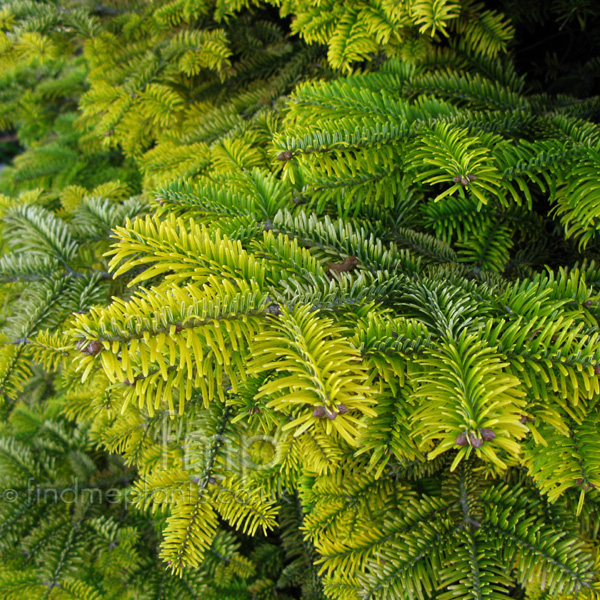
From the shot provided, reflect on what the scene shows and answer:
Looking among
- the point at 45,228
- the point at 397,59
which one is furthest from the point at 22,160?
the point at 397,59

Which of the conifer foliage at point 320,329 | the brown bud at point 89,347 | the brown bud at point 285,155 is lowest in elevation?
the conifer foliage at point 320,329

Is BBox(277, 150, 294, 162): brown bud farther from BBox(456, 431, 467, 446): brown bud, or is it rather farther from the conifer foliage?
BBox(456, 431, 467, 446): brown bud

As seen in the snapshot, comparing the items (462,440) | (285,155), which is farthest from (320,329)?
(285,155)

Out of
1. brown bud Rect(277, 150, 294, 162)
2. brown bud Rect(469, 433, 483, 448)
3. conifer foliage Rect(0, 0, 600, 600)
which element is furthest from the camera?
brown bud Rect(277, 150, 294, 162)

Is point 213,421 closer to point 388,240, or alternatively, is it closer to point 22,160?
point 388,240

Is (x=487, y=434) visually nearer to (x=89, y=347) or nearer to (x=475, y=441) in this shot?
(x=475, y=441)

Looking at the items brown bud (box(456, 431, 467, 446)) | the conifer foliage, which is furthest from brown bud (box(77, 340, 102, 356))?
brown bud (box(456, 431, 467, 446))

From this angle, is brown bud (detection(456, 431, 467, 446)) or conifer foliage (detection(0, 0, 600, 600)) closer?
brown bud (detection(456, 431, 467, 446))

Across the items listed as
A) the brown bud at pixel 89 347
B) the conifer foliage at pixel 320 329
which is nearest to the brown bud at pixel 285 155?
the conifer foliage at pixel 320 329

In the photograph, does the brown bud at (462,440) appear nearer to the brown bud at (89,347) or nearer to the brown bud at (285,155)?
the brown bud at (89,347)

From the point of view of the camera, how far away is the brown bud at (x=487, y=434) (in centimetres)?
48

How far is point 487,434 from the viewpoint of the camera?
1.58 feet

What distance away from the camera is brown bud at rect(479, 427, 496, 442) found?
0.48 m

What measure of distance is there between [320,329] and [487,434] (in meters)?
0.24
